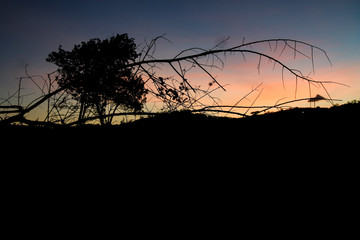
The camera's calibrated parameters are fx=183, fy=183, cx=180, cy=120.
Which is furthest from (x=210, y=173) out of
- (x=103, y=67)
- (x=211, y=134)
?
(x=103, y=67)

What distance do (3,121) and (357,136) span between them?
231 centimetres

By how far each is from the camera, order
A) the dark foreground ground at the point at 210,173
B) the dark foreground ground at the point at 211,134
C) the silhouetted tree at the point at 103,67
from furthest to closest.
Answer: the silhouetted tree at the point at 103,67 < the dark foreground ground at the point at 211,134 < the dark foreground ground at the point at 210,173

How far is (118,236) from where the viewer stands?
0.66m

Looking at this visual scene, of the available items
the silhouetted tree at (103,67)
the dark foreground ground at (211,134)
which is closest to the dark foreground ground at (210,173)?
the dark foreground ground at (211,134)

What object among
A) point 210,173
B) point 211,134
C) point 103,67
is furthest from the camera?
point 103,67

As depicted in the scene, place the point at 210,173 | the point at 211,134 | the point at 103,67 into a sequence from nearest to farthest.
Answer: the point at 210,173 → the point at 211,134 → the point at 103,67

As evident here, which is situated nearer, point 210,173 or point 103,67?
point 210,173

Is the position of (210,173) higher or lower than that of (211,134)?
lower

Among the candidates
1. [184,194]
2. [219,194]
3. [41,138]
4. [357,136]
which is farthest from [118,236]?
[357,136]

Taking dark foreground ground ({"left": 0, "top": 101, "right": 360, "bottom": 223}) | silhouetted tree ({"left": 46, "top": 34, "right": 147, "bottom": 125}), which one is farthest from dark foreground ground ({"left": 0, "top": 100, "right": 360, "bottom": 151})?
silhouetted tree ({"left": 46, "top": 34, "right": 147, "bottom": 125})

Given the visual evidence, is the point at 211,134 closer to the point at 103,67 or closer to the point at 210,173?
the point at 210,173

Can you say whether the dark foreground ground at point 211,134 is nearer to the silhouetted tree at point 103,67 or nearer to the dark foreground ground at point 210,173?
the dark foreground ground at point 210,173

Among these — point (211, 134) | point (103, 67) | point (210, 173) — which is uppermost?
point (103, 67)

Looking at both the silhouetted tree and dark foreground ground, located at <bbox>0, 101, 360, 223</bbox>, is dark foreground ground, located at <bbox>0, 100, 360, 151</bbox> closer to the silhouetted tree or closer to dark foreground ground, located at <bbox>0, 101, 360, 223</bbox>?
dark foreground ground, located at <bbox>0, 101, 360, 223</bbox>
